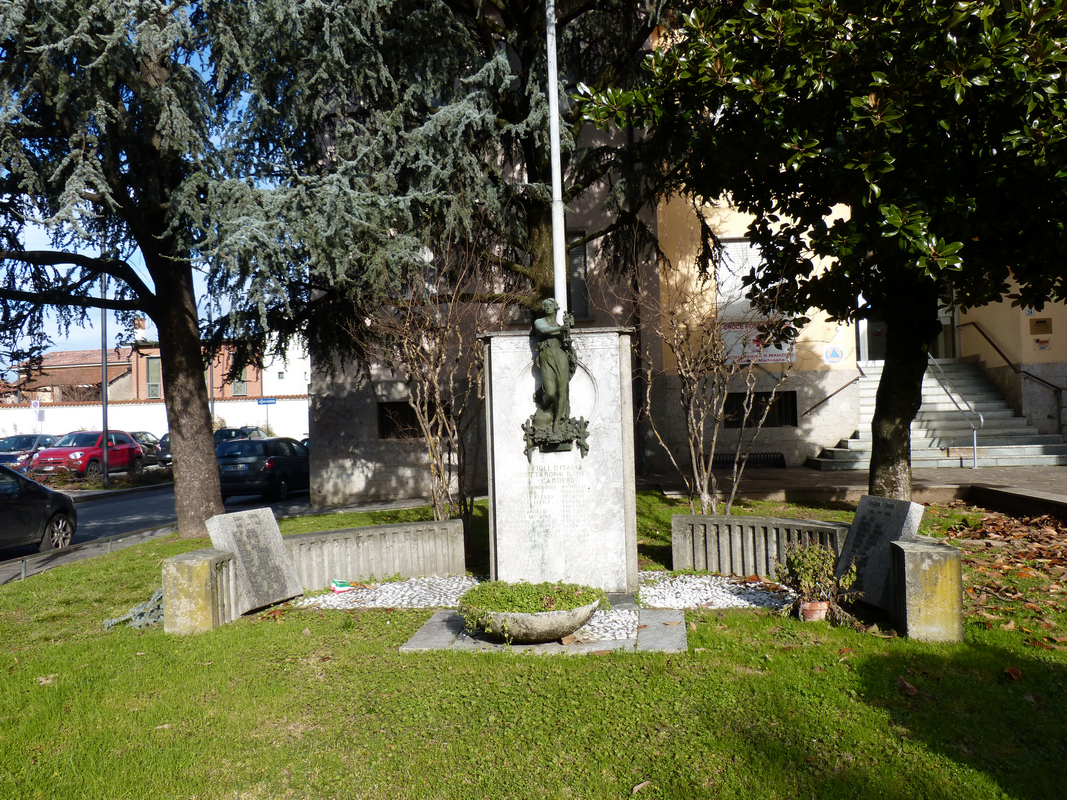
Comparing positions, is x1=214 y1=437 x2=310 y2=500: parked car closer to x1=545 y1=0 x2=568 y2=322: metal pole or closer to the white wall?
x1=545 y1=0 x2=568 y2=322: metal pole

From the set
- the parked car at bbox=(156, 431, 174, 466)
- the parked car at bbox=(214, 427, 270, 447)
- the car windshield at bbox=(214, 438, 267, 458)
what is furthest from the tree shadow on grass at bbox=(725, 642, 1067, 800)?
the parked car at bbox=(214, 427, 270, 447)

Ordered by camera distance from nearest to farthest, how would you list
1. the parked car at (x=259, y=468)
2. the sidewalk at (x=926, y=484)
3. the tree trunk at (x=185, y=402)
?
1. the sidewalk at (x=926, y=484)
2. the tree trunk at (x=185, y=402)
3. the parked car at (x=259, y=468)

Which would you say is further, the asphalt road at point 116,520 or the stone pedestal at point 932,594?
the asphalt road at point 116,520

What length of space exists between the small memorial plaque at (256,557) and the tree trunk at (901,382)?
23.6 ft

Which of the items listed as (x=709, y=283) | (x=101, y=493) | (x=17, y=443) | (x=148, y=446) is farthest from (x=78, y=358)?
(x=709, y=283)

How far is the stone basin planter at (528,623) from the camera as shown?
5754mm

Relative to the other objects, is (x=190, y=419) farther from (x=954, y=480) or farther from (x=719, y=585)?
(x=954, y=480)

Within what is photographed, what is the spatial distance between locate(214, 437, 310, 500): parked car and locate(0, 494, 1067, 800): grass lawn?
12.3 meters

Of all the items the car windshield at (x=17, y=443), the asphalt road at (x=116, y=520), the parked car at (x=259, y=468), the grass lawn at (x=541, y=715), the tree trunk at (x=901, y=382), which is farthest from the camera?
the car windshield at (x=17, y=443)

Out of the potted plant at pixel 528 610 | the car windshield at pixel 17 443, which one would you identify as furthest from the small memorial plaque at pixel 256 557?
the car windshield at pixel 17 443

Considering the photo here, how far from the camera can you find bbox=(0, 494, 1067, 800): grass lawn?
394 centimetres

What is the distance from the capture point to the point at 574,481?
7.48m

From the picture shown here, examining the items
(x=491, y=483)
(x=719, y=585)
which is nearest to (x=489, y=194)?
(x=491, y=483)

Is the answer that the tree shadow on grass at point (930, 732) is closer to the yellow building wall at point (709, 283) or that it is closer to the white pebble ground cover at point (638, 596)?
the white pebble ground cover at point (638, 596)
